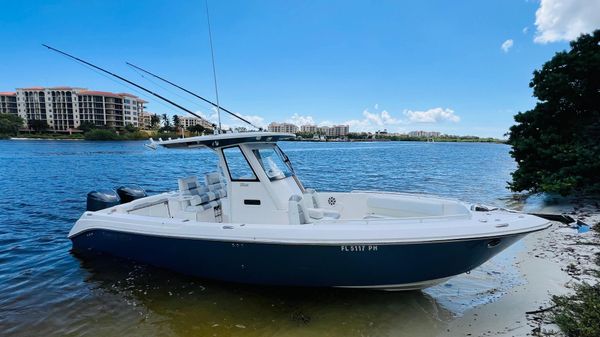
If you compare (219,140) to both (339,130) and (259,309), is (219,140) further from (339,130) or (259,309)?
(339,130)

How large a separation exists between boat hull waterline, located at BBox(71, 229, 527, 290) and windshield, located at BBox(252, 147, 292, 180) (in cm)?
160

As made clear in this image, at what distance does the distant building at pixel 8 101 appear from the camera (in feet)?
362

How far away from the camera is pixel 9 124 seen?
89.8 m

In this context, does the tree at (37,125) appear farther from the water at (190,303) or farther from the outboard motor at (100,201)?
the outboard motor at (100,201)

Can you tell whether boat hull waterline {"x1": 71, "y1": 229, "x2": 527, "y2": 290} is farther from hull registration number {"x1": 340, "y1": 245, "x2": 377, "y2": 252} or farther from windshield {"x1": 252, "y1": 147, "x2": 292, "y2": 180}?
windshield {"x1": 252, "y1": 147, "x2": 292, "y2": 180}

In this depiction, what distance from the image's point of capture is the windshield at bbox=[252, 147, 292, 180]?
6109mm

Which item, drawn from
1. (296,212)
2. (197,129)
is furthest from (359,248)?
(197,129)

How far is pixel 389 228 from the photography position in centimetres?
465

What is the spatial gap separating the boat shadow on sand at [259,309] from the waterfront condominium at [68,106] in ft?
370

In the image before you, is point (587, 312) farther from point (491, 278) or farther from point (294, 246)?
point (294, 246)

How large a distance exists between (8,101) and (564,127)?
148 metres

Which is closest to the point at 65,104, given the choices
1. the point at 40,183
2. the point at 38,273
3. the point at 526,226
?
the point at 40,183

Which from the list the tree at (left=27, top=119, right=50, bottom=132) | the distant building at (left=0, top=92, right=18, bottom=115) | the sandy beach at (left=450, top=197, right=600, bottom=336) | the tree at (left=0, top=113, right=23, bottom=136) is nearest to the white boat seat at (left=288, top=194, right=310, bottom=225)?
the sandy beach at (left=450, top=197, right=600, bottom=336)

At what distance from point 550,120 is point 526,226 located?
9.10 meters
